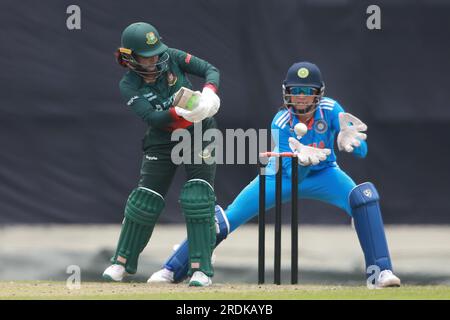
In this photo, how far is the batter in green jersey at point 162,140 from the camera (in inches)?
273

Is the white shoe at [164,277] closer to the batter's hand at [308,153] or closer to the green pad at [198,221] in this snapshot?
the green pad at [198,221]

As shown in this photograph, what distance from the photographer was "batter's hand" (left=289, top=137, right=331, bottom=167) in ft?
23.0

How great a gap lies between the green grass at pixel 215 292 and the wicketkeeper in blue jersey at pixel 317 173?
0.28 m

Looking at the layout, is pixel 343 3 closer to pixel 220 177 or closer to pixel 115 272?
pixel 220 177

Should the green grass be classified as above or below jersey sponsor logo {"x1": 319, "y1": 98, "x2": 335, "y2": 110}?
below

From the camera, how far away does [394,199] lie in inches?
336

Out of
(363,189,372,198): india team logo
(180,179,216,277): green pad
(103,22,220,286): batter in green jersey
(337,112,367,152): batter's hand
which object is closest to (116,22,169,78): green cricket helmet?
(103,22,220,286): batter in green jersey

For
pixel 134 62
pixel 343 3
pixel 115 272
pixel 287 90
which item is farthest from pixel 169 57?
pixel 343 3

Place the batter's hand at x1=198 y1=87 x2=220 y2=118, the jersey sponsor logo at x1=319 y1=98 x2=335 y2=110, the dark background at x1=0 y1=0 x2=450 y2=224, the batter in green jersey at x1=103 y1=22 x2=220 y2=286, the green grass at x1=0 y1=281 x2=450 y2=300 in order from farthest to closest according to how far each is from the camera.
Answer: the dark background at x1=0 y1=0 x2=450 y2=224, the jersey sponsor logo at x1=319 y1=98 x2=335 y2=110, the batter in green jersey at x1=103 y1=22 x2=220 y2=286, the batter's hand at x1=198 y1=87 x2=220 y2=118, the green grass at x1=0 y1=281 x2=450 y2=300

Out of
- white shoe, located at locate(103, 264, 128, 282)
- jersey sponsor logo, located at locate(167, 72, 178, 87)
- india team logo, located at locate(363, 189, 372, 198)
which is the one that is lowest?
white shoe, located at locate(103, 264, 128, 282)

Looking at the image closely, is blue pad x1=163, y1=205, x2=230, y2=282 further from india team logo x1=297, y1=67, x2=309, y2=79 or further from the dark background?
the dark background

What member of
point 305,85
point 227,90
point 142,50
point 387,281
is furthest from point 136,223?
point 227,90

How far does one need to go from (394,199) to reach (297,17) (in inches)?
51.2

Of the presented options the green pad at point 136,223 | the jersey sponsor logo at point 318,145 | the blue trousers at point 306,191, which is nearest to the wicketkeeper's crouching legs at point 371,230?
the blue trousers at point 306,191
